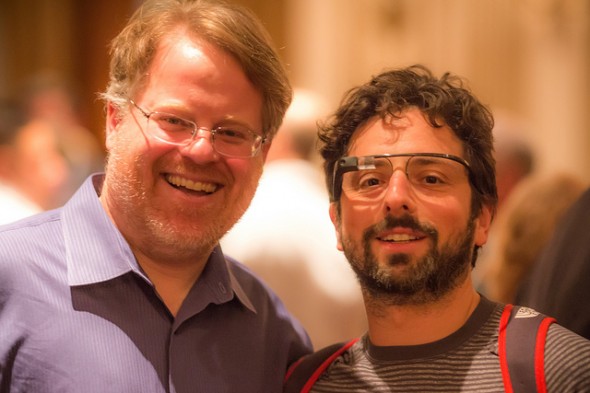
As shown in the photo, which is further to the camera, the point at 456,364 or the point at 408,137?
the point at 408,137

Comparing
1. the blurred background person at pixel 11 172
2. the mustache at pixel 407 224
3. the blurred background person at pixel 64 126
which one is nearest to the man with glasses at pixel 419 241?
the mustache at pixel 407 224

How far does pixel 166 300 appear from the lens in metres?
2.11

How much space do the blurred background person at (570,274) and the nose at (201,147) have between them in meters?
1.00

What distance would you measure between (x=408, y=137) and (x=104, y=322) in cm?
85

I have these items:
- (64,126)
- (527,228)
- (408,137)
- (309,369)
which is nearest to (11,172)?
(64,126)

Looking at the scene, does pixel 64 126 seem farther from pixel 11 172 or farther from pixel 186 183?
pixel 186 183

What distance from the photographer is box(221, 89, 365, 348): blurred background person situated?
10.5 feet

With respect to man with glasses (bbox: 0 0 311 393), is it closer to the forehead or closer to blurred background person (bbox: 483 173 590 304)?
the forehead

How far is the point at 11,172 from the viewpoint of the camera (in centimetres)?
469

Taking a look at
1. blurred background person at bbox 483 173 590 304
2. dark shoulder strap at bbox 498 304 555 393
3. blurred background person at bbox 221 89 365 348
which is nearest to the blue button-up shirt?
dark shoulder strap at bbox 498 304 555 393

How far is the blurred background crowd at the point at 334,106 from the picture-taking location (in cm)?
325

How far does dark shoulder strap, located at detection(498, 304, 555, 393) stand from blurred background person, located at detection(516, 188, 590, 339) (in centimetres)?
27

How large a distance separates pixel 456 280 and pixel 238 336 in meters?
0.57

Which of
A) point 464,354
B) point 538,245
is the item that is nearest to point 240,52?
point 464,354
